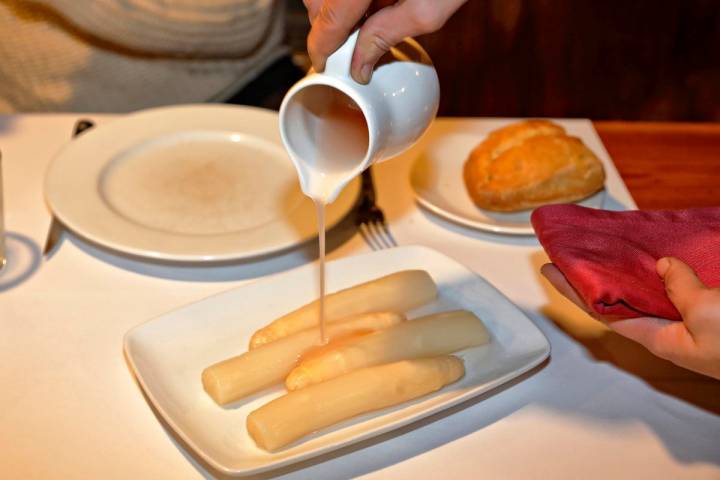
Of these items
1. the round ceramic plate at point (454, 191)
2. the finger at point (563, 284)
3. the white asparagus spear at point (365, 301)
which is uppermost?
the finger at point (563, 284)

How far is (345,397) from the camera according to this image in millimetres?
839

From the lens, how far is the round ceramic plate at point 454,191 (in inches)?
47.3

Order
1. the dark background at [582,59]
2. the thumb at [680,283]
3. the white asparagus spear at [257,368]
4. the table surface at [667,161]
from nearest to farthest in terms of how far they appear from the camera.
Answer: the thumb at [680,283], the white asparagus spear at [257,368], the table surface at [667,161], the dark background at [582,59]

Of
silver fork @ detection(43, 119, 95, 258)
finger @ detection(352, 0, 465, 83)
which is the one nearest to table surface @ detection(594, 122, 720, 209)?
finger @ detection(352, 0, 465, 83)

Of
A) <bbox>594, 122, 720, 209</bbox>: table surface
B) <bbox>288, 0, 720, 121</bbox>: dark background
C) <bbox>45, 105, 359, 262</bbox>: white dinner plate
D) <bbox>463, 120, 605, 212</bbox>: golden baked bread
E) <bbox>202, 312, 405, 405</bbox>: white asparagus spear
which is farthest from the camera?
<bbox>288, 0, 720, 121</bbox>: dark background

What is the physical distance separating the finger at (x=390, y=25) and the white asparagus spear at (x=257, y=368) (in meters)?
0.31

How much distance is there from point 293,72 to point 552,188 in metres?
0.77

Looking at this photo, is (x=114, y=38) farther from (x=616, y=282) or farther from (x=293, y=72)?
(x=616, y=282)

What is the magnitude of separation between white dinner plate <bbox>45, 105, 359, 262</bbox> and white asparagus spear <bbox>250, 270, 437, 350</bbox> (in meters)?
0.14

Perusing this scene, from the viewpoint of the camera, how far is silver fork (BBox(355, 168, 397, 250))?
3.89 ft

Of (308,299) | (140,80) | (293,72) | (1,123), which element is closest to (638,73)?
(293,72)

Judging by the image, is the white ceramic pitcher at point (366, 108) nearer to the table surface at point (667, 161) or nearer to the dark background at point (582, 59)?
the table surface at point (667, 161)

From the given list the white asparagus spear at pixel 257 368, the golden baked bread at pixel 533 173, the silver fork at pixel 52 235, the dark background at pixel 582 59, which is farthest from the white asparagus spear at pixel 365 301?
the dark background at pixel 582 59

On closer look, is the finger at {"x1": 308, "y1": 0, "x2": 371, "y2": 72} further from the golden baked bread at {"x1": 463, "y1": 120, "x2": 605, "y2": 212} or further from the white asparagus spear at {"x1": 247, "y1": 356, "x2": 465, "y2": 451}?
the golden baked bread at {"x1": 463, "y1": 120, "x2": 605, "y2": 212}
